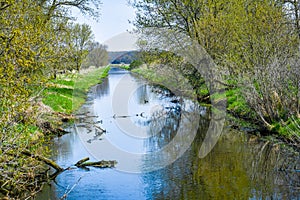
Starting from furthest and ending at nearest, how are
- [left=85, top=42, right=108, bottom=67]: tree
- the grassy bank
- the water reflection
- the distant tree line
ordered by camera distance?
[left=85, top=42, right=108, bottom=67]: tree, the distant tree line, the grassy bank, the water reflection

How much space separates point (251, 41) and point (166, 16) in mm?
7839

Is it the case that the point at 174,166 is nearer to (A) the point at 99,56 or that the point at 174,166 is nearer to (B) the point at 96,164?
(B) the point at 96,164

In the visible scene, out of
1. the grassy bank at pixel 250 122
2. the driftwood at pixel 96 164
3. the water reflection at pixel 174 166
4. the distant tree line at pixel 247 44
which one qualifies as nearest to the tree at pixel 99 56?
the distant tree line at pixel 247 44

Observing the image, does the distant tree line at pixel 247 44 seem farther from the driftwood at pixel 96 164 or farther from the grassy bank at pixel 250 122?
the driftwood at pixel 96 164

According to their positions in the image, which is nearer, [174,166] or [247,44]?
[174,166]

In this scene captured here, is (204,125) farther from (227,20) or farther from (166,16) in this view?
(166,16)

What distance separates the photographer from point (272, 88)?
51.5ft

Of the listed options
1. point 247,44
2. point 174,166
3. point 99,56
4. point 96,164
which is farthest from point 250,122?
point 99,56

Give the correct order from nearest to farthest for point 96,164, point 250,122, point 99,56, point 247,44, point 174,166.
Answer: point 174,166 < point 96,164 < point 250,122 < point 247,44 < point 99,56

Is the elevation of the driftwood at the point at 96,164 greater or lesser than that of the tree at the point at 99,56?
lesser

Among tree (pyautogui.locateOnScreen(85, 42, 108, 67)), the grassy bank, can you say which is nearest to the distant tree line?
the grassy bank

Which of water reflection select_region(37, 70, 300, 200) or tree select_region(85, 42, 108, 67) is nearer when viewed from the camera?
water reflection select_region(37, 70, 300, 200)

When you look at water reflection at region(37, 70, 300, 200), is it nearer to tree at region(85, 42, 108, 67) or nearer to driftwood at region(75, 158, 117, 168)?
driftwood at region(75, 158, 117, 168)

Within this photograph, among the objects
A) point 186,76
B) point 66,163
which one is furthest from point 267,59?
point 66,163
